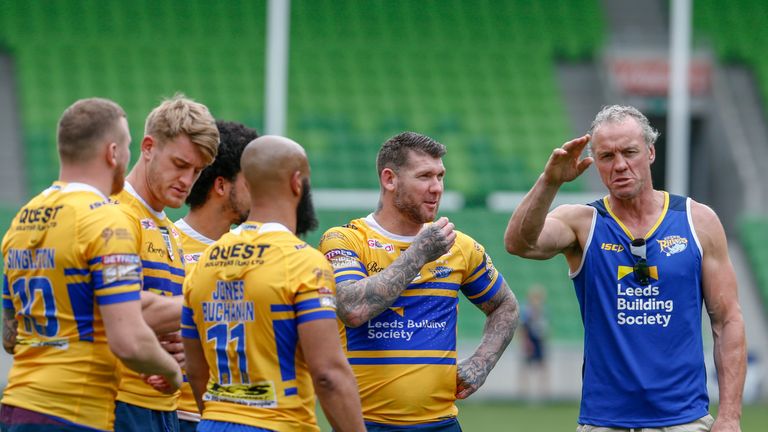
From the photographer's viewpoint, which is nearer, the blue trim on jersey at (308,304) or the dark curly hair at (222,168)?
the blue trim on jersey at (308,304)

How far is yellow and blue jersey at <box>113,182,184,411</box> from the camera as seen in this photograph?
468 centimetres

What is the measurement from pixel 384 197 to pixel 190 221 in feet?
3.21

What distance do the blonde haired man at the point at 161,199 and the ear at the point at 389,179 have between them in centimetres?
87

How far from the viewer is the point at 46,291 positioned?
4.20m

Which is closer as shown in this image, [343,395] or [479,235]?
[343,395]

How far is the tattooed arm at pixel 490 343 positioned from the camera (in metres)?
5.16

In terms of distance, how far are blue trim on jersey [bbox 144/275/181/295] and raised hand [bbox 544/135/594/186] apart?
172 cm

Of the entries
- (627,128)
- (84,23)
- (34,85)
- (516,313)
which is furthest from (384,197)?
(84,23)

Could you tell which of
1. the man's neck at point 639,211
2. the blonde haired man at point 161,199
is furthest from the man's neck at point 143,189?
the man's neck at point 639,211

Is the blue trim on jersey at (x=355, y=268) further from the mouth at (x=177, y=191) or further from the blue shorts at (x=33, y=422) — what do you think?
the blue shorts at (x=33, y=422)

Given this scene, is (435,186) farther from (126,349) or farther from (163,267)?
(126,349)

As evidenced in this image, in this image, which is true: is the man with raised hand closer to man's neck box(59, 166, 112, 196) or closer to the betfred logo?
the betfred logo

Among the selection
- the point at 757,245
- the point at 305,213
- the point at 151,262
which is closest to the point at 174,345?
the point at 151,262

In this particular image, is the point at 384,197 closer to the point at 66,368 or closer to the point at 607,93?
the point at 66,368
